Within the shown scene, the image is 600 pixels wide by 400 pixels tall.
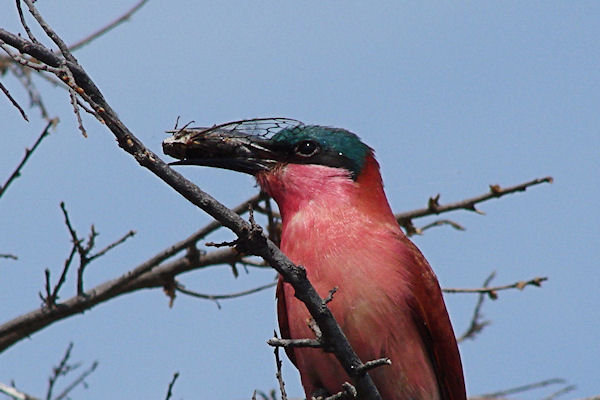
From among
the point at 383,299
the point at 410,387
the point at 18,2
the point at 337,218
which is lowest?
the point at 410,387

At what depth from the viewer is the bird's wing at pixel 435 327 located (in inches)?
165

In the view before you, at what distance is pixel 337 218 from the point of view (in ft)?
14.2

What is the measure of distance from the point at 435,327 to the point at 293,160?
3.83ft

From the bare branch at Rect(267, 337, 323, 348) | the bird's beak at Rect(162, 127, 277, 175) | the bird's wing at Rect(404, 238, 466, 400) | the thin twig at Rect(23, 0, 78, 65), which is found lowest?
the bare branch at Rect(267, 337, 323, 348)

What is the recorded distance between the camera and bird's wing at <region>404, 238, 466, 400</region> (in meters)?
4.20

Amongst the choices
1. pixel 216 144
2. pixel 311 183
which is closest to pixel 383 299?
pixel 311 183

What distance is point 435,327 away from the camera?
4.26m

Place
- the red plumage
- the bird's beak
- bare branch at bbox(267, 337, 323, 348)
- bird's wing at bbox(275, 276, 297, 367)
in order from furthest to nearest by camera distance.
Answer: bird's wing at bbox(275, 276, 297, 367) < the bird's beak < the red plumage < bare branch at bbox(267, 337, 323, 348)

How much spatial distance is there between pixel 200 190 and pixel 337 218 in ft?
5.38

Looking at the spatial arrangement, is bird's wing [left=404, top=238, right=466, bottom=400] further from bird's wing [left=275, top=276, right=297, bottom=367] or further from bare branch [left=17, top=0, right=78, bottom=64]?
bare branch [left=17, top=0, right=78, bottom=64]

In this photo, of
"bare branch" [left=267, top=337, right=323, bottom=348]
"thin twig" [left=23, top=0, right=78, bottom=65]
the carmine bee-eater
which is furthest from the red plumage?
"thin twig" [left=23, top=0, right=78, bottom=65]

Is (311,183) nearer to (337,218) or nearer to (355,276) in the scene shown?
(337,218)

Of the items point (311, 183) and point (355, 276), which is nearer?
point (355, 276)

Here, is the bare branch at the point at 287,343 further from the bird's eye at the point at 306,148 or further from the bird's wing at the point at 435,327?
the bird's eye at the point at 306,148
